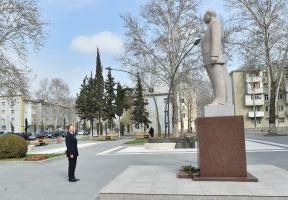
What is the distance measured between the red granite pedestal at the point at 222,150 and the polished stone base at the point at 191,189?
391mm

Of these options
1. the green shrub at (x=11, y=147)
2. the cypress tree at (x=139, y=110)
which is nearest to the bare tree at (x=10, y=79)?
the green shrub at (x=11, y=147)

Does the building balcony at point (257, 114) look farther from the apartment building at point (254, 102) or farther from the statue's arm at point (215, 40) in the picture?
the statue's arm at point (215, 40)

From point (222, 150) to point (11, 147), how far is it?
13956 mm

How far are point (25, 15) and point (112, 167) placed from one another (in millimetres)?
19345

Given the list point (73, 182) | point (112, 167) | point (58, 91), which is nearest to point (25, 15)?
point (112, 167)

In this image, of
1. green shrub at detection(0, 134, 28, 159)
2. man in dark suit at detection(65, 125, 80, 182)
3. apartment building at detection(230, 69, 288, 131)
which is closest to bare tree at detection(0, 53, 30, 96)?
green shrub at detection(0, 134, 28, 159)

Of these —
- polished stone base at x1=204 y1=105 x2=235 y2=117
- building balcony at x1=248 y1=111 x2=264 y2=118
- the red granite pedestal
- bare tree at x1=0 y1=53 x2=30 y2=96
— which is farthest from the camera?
building balcony at x1=248 y1=111 x2=264 y2=118

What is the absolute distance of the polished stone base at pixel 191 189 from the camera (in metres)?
8.40

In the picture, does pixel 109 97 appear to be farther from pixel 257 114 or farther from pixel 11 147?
pixel 11 147

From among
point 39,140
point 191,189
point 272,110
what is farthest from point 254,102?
point 191,189

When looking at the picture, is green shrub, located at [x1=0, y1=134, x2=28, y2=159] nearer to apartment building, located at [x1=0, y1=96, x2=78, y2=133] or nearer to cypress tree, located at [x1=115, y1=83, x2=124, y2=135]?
cypress tree, located at [x1=115, y1=83, x2=124, y2=135]

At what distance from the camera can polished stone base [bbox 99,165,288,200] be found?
8.40m

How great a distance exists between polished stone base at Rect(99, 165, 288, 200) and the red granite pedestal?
1.28 ft

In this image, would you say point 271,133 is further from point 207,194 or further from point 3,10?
point 207,194
